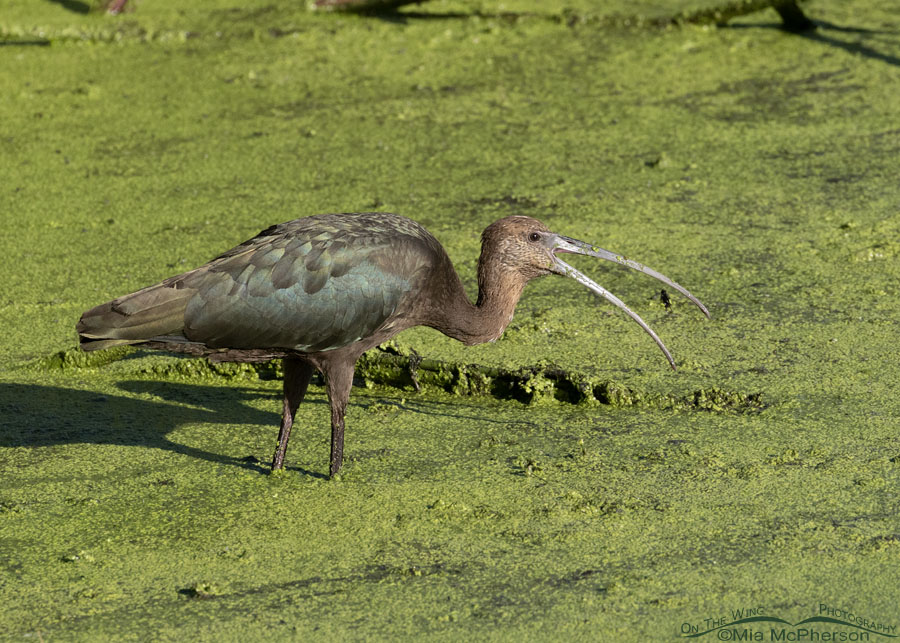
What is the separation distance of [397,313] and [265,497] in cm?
73

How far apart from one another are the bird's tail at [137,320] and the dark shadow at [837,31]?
17.3ft

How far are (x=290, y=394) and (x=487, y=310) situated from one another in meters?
0.73

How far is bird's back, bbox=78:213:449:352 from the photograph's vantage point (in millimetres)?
3850

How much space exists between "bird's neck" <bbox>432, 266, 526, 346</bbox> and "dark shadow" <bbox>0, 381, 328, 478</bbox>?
71 cm

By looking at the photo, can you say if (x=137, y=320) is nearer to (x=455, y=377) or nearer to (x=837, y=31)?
(x=455, y=377)

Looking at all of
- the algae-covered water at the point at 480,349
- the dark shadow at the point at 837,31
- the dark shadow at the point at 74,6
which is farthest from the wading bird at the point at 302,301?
the dark shadow at the point at 74,6

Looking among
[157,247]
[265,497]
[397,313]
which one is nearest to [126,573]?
[265,497]

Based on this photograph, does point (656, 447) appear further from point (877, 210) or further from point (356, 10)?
point (356, 10)

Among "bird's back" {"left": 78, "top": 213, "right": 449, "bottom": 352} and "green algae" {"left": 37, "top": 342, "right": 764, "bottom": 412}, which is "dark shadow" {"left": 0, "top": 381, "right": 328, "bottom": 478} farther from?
"bird's back" {"left": 78, "top": 213, "right": 449, "bottom": 352}

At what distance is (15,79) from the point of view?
7734mm

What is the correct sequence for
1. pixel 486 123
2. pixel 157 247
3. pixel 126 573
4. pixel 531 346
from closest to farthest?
pixel 126 573 < pixel 531 346 < pixel 157 247 < pixel 486 123

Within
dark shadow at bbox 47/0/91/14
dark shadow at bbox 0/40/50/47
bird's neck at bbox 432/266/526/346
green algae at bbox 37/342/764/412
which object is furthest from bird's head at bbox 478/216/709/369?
dark shadow at bbox 47/0/91/14

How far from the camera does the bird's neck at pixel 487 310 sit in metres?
4.13

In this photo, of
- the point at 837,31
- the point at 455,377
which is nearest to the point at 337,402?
the point at 455,377
